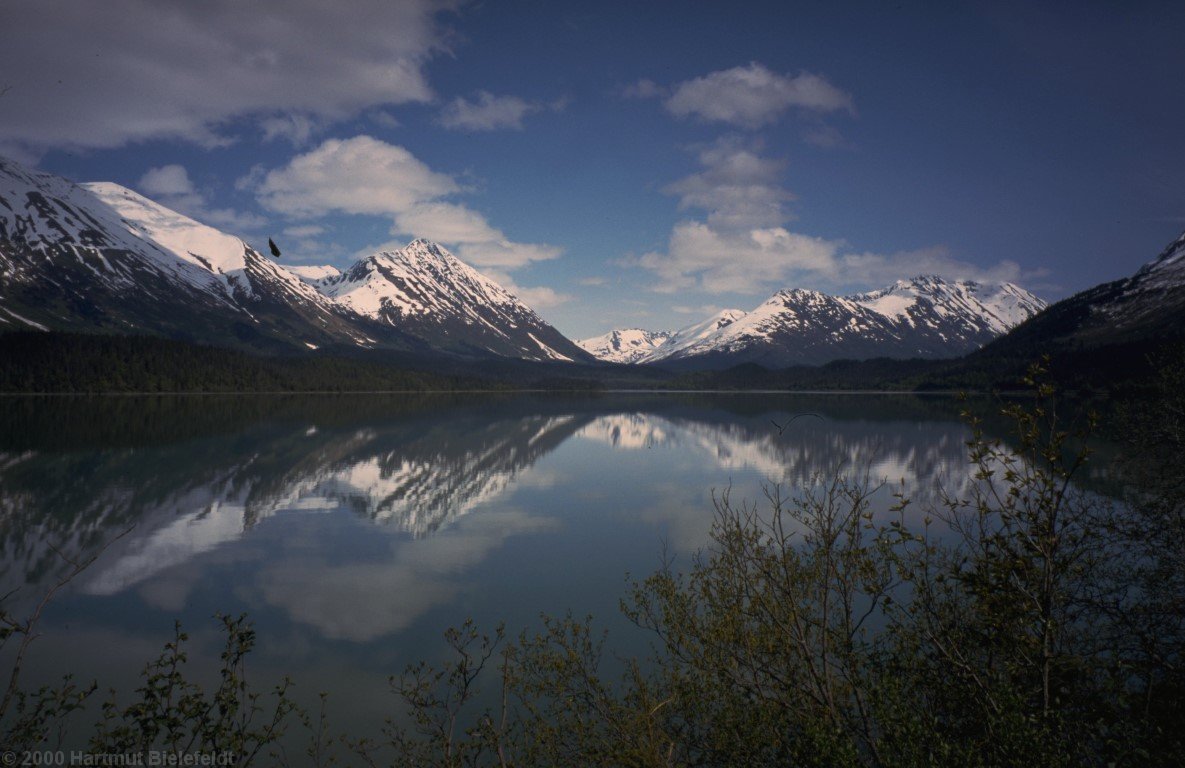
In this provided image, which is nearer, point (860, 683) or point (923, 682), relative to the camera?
point (923, 682)

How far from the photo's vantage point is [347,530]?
1790 inches

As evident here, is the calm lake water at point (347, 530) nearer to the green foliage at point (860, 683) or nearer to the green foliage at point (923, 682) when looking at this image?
the green foliage at point (860, 683)

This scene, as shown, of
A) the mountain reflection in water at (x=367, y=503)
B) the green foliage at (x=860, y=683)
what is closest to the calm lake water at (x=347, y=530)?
the mountain reflection in water at (x=367, y=503)

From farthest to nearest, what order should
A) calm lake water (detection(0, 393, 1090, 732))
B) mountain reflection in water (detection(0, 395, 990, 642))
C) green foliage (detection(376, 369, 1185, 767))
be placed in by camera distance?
mountain reflection in water (detection(0, 395, 990, 642)) < calm lake water (detection(0, 393, 1090, 732)) < green foliage (detection(376, 369, 1185, 767))

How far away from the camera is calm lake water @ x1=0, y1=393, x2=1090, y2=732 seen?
25.9m

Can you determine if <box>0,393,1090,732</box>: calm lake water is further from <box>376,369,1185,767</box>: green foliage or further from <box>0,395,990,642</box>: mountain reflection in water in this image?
<box>376,369,1185,767</box>: green foliage

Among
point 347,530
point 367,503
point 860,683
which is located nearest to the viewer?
point 860,683

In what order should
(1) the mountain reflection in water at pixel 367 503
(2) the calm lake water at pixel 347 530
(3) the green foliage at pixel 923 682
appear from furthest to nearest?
1. (1) the mountain reflection in water at pixel 367 503
2. (2) the calm lake water at pixel 347 530
3. (3) the green foliage at pixel 923 682

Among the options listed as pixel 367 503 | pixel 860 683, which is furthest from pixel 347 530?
pixel 860 683

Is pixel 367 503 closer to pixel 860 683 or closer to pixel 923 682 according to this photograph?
pixel 860 683

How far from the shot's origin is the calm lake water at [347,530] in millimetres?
25875

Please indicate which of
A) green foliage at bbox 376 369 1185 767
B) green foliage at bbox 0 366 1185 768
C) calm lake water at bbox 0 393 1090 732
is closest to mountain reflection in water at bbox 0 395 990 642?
calm lake water at bbox 0 393 1090 732

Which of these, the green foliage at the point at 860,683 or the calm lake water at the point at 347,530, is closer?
the green foliage at the point at 860,683

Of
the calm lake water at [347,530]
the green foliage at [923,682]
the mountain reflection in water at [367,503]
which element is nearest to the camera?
the green foliage at [923,682]
